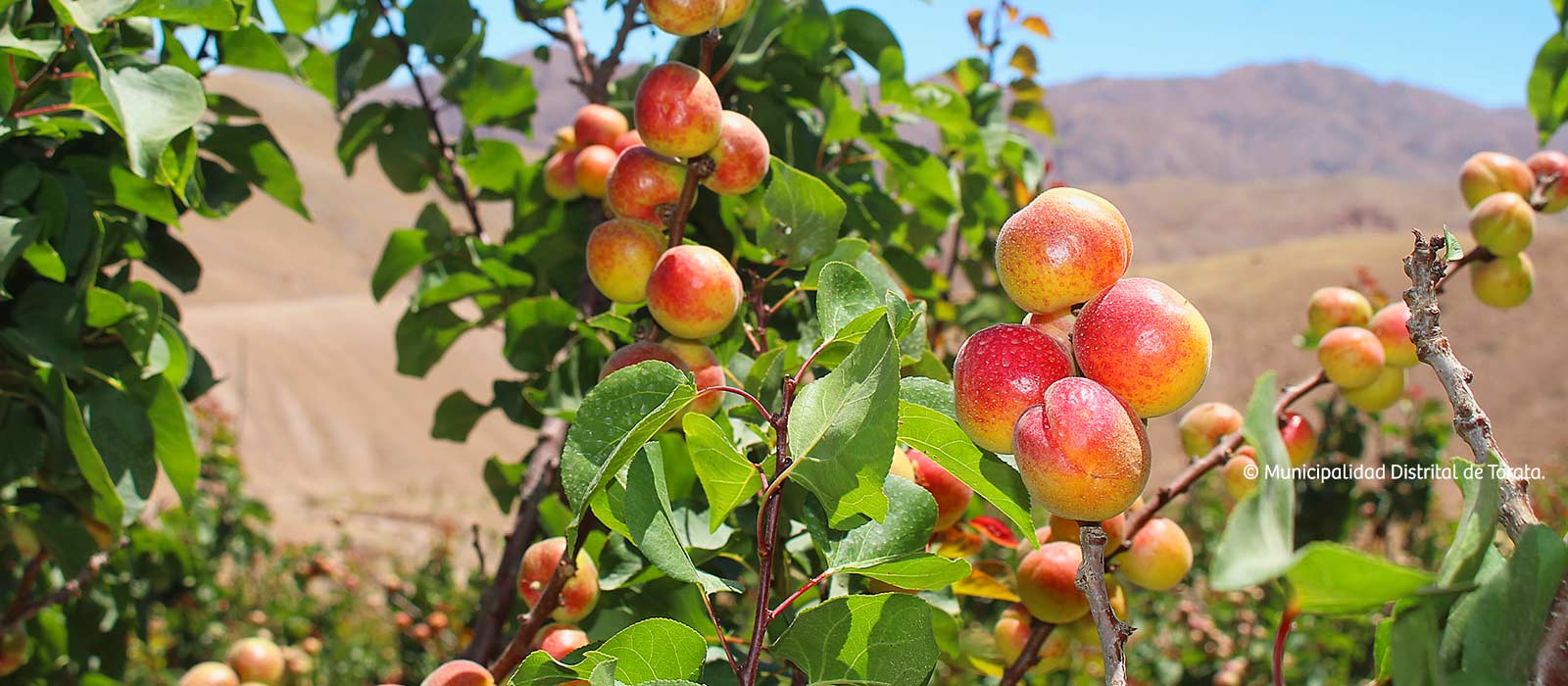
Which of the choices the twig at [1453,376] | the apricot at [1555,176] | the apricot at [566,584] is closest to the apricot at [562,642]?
the apricot at [566,584]

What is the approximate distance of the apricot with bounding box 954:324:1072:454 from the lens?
1.86 feet

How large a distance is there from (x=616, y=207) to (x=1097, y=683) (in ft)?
7.99

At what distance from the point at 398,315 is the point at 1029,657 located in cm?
1536

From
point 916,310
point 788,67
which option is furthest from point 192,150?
point 916,310

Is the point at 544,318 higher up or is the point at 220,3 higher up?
the point at 220,3

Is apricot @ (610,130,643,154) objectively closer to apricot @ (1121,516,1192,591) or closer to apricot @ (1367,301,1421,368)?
apricot @ (1121,516,1192,591)

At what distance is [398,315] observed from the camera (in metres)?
15.1

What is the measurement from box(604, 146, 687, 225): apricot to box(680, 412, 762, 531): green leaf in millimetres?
326

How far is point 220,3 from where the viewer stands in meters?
0.98

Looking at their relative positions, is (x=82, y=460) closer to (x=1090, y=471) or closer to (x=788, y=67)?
(x=788, y=67)

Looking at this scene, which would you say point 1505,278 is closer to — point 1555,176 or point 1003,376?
point 1555,176

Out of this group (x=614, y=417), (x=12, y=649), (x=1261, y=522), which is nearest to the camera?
(x=1261, y=522)

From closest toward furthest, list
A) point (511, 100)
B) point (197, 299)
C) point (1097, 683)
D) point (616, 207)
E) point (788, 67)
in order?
point (616, 207) → point (788, 67) → point (511, 100) → point (1097, 683) → point (197, 299)

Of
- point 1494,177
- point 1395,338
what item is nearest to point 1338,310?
point 1395,338
